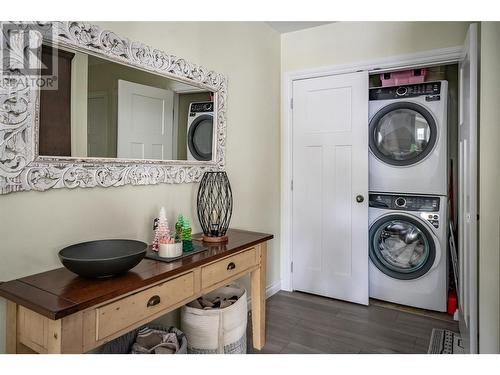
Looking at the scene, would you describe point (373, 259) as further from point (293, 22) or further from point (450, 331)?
point (293, 22)

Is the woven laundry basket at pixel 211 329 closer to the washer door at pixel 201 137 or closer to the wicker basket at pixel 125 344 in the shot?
the wicker basket at pixel 125 344

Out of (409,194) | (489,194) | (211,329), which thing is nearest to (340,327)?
(211,329)

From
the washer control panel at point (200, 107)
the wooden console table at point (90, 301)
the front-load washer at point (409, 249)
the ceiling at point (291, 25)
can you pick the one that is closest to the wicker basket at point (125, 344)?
the wooden console table at point (90, 301)

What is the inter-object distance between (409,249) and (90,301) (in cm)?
258

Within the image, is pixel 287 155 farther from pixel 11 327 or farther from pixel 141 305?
pixel 11 327

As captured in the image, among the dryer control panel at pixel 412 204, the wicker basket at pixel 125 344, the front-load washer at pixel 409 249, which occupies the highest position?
the dryer control panel at pixel 412 204

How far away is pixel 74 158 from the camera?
150 cm

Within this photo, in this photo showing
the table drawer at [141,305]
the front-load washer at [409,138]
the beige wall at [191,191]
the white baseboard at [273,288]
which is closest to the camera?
the table drawer at [141,305]

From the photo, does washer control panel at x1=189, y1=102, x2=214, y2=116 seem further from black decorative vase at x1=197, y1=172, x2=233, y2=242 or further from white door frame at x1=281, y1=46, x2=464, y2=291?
white door frame at x1=281, y1=46, x2=464, y2=291

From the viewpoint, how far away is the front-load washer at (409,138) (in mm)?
2748

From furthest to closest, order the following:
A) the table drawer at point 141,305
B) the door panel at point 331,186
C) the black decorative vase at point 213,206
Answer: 1. the door panel at point 331,186
2. the black decorative vase at point 213,206
3. the table drawer at point 141,305

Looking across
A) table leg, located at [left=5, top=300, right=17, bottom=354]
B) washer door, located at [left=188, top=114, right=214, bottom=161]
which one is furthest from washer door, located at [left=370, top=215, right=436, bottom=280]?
table leg, located at [left=5, top=300, right=17, bottom=354]

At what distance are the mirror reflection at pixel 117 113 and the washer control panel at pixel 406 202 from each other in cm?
166

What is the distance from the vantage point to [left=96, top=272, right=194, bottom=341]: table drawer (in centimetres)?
122
